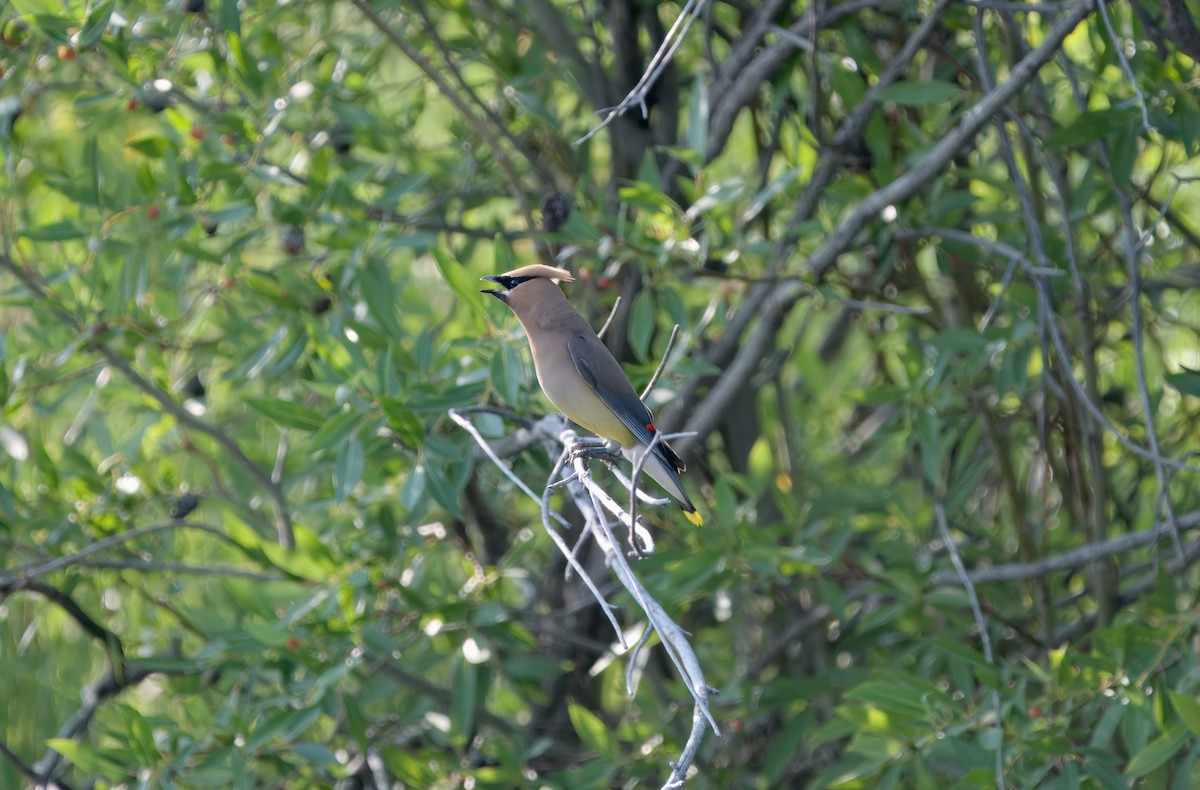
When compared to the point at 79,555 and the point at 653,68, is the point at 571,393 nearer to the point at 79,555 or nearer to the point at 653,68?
the point at 653,68

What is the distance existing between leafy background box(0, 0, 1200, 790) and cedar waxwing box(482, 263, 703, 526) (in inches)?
3.3

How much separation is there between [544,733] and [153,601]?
1219 mm

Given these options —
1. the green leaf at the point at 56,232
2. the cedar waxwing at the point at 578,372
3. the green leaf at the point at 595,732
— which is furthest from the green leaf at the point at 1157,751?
the green leaf at the point at 56,232

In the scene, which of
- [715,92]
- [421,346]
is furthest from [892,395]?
[421,346]

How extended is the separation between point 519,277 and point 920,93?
3.39ft

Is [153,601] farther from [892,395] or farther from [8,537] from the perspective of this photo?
[892,395]

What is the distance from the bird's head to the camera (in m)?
3.07

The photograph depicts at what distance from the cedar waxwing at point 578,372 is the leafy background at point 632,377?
8cm

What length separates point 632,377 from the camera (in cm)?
326

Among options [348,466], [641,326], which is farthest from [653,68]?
[348,466]

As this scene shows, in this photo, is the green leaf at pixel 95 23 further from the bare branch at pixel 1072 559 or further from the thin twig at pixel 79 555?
the bare branch at pixel 1072 559

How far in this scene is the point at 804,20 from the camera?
3.37 meters

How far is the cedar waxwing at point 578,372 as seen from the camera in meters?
2.97

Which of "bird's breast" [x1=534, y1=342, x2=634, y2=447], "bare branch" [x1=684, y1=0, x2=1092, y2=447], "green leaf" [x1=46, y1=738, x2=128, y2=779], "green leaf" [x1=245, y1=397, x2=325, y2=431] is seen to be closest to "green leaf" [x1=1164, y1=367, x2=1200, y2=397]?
"bare branch" [x1=684, y1=0, x2=1092, y2=447]
